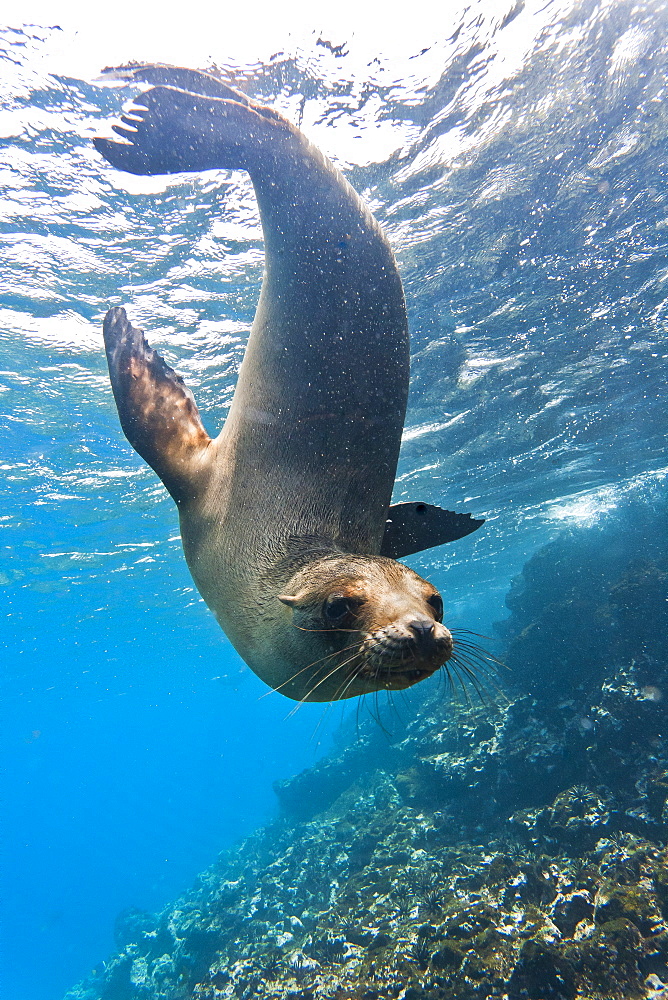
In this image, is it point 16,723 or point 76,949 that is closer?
point 76,949

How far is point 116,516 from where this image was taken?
15.1 m

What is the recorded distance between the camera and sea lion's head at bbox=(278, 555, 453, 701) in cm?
142

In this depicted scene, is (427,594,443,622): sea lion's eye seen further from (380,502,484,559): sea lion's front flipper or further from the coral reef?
the coral reef

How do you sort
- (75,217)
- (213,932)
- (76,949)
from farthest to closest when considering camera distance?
1. (76,949)
2. (213,932)
3. (75,217)

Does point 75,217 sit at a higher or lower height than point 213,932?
higher

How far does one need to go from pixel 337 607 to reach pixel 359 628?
0.30 feet

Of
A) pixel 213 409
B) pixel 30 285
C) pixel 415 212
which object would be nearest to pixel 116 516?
pixel 213 409

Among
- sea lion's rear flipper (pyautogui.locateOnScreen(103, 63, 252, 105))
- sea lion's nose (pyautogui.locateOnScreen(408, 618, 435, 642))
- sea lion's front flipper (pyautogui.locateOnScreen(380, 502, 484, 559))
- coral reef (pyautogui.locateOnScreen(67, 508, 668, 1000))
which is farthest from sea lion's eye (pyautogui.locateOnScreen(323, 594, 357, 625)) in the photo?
coral reef (pyautogui.locateOnScreen(67, 508, 668, 1000))

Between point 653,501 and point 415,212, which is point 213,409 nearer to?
point 415,212

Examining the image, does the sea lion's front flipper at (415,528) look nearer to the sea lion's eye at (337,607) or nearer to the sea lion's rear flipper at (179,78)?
the sea lion's eye at (337,607)

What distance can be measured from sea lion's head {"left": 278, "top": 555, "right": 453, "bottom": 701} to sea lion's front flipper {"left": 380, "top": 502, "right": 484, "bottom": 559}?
2.91ft

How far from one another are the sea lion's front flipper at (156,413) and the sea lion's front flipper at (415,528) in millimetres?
1043

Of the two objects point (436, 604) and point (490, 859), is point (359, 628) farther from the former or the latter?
point (490, 859)

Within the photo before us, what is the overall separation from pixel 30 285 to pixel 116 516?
8.83 meters
